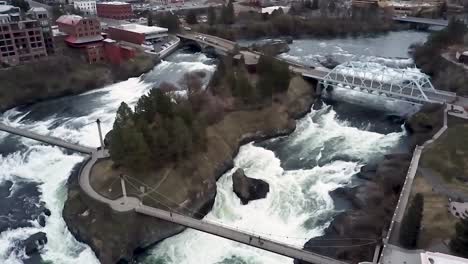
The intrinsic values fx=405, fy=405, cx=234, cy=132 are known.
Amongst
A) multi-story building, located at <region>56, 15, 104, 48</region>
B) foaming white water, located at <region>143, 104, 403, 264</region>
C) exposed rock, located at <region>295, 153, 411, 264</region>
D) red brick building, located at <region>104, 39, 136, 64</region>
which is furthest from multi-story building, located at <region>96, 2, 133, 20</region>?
exposed rock, located at <region>295, 153, 411, 264</region>

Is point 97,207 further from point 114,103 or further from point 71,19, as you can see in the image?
point 71,19

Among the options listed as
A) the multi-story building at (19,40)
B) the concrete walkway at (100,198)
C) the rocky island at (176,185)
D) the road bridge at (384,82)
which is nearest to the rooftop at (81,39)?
the multi-story building at (19,40)

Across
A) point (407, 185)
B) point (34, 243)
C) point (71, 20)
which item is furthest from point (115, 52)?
point (407, 185)

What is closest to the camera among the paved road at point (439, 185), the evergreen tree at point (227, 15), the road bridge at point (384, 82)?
the paved road at point (439, 185)

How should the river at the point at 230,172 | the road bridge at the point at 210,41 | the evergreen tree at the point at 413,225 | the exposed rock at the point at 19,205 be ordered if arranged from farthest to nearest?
the road bridge at the point at 210,41 → the exposed rock at the point at 19,205 → the river at the point at 230,172 → the evergreen tree at the point at 413,225

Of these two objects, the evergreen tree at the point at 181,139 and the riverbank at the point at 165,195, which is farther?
the evergreen tree at the point at 181,139

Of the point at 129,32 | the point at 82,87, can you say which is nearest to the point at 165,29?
the point at 129,32

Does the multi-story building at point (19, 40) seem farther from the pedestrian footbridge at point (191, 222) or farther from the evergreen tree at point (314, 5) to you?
the evergreen tree at point (314, 5)
